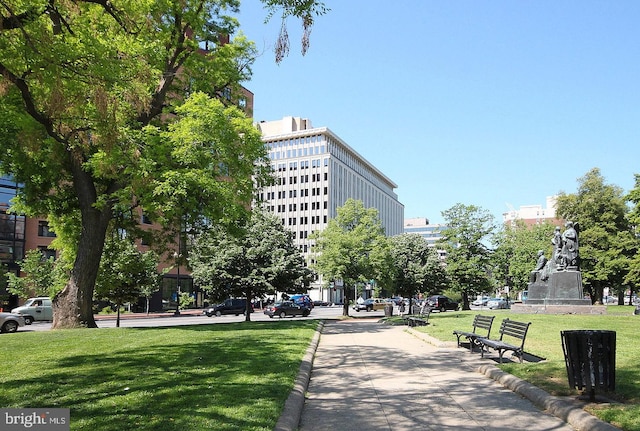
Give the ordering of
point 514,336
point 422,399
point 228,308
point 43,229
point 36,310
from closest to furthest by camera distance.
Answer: point 422,399, point 514,336, point 36,310, point 228,308, point 43,229

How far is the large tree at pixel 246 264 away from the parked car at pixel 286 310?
1112cm

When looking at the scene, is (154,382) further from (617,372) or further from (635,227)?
(635,227)

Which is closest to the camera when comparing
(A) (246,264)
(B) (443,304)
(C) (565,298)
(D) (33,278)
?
(C) (565,298)

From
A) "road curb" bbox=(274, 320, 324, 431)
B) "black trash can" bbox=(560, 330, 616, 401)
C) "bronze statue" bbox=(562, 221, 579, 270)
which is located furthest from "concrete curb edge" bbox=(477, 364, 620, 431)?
"bronze statue" bbox=(562, 221, 579, 270)

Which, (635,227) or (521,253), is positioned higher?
(635,227)

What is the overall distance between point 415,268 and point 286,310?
11.1 meters

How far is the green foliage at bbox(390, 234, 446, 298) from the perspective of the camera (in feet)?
134

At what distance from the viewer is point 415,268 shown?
41.1m

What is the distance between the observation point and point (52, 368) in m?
9.32

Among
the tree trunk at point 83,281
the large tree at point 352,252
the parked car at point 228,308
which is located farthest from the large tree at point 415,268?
the tree trunk at point 83,281

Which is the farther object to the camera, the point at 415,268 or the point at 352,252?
the point at 415,268

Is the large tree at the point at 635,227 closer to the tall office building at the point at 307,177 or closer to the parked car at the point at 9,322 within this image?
the parked car at the point at 9,322

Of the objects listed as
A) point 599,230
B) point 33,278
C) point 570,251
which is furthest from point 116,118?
point 599,230

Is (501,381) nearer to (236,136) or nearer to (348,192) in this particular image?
(236,136)
